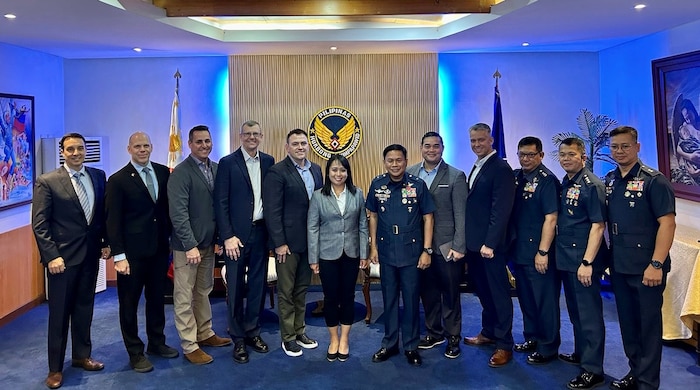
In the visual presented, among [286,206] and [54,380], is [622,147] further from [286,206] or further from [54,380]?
[54,380]

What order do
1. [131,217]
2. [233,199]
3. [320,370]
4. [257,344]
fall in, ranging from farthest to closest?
[257,344] < [233,199] < [320,370] < [131,217]

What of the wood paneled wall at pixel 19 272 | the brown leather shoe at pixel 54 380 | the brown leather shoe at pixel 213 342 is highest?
the wood paneled wall at pixel 19 272

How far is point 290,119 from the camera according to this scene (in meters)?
5.99

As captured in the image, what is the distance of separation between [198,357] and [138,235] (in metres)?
0.96

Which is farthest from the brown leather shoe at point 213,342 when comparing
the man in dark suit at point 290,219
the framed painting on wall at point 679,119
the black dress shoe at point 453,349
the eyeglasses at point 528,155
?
the framed painting on wall at point 679,119

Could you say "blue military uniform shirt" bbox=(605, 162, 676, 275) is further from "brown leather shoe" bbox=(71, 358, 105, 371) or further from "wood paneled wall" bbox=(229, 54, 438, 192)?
"brown leather shoe" bbox=(71, 358, 105, 371)

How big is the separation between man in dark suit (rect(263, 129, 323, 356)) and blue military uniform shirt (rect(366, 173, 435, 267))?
1.87ft

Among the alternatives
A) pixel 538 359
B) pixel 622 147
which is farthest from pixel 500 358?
pixel 622 147

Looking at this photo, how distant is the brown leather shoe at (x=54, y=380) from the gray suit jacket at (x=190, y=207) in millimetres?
1084

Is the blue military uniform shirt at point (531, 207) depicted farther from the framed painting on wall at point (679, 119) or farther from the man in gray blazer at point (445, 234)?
the framed painting on wall at point (679, 119)

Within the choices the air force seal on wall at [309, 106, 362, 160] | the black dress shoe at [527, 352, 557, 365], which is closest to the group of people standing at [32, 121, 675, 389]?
the black dress shoe at [527, 352, 557, 365]

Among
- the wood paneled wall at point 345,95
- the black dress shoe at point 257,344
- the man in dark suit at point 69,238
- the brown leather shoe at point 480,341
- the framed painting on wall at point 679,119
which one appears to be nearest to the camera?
the man in dark suit at point 69,238

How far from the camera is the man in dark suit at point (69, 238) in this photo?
11.2 ft

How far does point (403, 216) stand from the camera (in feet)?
12.0
